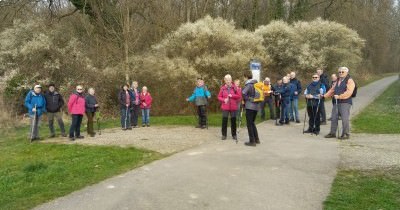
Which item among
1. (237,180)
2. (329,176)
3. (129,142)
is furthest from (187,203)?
(129,142)

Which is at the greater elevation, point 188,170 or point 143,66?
point 143,66

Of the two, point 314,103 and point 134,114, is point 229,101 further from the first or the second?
point 134,114

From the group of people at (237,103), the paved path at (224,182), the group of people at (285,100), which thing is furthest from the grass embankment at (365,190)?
the group of people at (237,103)

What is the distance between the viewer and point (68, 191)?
6.99 meters

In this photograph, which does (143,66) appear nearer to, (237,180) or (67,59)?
(67,59)

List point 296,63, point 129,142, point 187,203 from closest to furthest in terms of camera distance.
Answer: point 187,203 < point 129,142 < point 296,63

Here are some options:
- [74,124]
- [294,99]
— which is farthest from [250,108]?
[74,124]

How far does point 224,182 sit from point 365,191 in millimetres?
2244

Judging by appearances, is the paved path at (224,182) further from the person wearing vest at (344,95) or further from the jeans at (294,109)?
the jeans at (294,109)

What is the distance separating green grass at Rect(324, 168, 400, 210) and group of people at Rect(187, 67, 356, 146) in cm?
321

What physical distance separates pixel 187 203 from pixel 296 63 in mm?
22930

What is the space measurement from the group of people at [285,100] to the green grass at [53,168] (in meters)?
2.59

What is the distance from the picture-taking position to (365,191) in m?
6.74

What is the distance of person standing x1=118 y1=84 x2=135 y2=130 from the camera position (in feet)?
47.1
